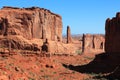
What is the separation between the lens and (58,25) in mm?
50594

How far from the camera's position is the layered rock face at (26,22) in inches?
1550

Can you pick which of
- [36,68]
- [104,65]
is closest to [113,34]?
[104,65]

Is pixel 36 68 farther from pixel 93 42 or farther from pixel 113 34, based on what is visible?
pixel 93 42

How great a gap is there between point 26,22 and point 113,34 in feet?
35.5

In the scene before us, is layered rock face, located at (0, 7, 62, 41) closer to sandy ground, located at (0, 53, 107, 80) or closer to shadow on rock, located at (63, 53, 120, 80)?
sandy ground, located at (0, 53, 107, 80)

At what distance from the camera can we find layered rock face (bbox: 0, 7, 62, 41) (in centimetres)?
3938

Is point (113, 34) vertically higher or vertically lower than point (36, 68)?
higher

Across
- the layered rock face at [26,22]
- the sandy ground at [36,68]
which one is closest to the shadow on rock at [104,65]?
the sandy ground at [36,68]

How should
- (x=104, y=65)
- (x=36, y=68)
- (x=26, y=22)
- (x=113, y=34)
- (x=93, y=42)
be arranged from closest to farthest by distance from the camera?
(x=36, y=68) → (x=104, y=65) → (x=113, y=34) → (x=26, y=22) → (x=93, y=42)

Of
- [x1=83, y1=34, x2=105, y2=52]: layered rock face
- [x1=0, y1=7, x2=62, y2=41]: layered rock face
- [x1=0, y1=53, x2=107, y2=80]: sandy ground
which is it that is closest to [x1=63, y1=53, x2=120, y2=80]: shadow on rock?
[x1=0, y1=53, x2=107, y2=80]: sandy ground

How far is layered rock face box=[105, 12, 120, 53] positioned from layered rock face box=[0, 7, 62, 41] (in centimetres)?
893

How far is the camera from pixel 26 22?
40.4 metres

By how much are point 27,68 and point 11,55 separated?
3318 mm

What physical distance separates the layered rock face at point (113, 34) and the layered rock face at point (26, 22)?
8.93 meters
